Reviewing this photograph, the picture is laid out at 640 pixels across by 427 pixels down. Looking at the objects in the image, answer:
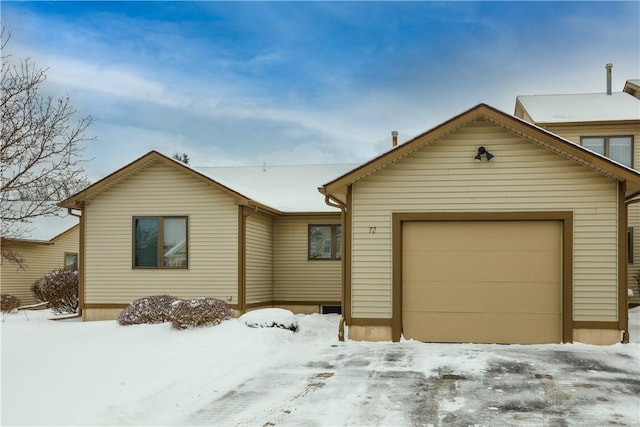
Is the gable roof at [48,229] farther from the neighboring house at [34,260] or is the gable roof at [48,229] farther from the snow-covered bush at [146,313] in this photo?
the snow-covered bush at [146,313]

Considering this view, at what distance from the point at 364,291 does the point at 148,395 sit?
241 inches

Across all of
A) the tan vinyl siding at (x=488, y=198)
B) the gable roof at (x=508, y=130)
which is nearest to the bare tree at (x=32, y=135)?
the gable roof at (x=508, y=130)

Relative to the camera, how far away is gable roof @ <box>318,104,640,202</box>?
12.7 meters

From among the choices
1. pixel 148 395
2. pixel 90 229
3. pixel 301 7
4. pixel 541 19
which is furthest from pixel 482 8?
pixel 148 395

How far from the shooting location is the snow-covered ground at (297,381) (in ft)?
25.2

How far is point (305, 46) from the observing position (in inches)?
827

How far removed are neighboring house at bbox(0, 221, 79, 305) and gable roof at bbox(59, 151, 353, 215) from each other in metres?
7.36

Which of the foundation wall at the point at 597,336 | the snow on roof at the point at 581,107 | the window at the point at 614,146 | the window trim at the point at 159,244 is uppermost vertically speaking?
the snow on roof at the point at 581,107

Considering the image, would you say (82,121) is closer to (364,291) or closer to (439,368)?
(364,291)

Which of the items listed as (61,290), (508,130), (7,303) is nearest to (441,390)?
(508,130)

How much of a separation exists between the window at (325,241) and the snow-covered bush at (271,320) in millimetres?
6018

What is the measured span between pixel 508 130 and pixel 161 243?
9.68 m

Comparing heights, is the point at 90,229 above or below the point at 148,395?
above

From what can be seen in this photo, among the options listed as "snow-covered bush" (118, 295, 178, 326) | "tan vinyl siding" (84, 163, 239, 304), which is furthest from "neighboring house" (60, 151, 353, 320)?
"snow-covered bush" (118, 295, 178, 326)
